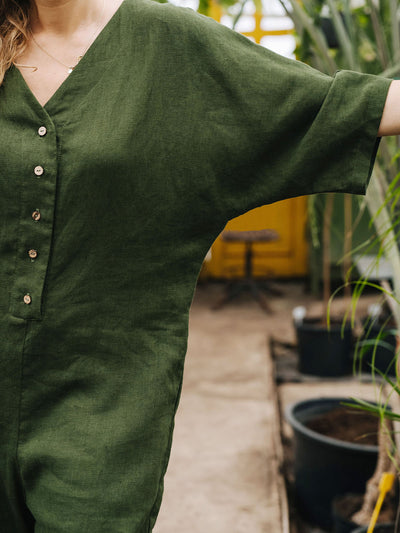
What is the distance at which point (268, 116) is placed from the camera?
0.83 m

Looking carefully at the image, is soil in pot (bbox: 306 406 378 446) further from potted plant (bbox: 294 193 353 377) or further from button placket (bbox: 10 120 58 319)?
button placket (bbox: 10 120 58 319)

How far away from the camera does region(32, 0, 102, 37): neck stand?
2.82 ft

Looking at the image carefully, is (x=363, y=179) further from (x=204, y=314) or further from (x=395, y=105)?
(x=204, y=314)

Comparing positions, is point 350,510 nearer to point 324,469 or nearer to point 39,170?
point 324,469

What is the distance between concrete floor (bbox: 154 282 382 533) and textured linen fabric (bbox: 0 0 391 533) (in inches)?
43.6

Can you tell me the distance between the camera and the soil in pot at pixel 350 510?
1619 millimetres

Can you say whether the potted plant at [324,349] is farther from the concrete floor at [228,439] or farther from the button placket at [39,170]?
the button placket at [39,170]

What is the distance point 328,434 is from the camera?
2053mm

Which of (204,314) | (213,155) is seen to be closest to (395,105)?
(213,155)

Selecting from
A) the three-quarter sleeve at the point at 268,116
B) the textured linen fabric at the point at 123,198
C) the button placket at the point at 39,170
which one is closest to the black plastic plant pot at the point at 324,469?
the textured linen fabric at the point at 123,198

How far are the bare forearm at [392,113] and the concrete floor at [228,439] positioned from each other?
1.34 metres

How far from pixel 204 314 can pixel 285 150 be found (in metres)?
3.90

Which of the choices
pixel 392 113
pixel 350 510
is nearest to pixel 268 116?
pixel 392 113

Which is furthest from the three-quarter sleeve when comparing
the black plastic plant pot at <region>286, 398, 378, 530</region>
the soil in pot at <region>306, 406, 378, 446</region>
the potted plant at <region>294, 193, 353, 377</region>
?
the potted plant at <region>294, 193, 353, 377</region>
